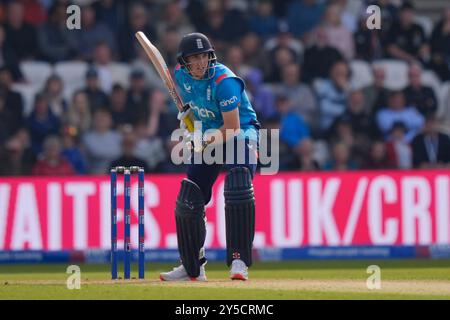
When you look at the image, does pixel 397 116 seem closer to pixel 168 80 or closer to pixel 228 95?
pixel 168 80

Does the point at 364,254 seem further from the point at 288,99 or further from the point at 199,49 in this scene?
the point at 199,49

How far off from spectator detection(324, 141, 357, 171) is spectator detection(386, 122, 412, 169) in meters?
0.56

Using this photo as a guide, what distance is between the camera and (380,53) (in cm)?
1817

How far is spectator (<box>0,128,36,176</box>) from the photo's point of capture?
1598 centimetres

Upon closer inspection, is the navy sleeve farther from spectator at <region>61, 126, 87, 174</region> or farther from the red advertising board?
spectator at <region>61, 126, 87, 174</region>

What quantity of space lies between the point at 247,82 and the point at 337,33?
1.87m

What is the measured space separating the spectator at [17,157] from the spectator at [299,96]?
3.67m

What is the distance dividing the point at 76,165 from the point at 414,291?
757 cm

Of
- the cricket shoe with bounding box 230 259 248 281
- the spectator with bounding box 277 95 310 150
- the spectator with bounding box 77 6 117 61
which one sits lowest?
the cricket shoe with bounding box 230 259 248 281

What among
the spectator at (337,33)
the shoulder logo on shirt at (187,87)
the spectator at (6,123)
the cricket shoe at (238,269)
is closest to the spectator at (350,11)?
the spectator at (337,33)

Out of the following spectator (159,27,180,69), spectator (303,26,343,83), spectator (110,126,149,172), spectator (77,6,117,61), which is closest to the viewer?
spectator (110,126,149,172)

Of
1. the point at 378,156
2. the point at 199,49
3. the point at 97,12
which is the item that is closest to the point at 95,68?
the point at 97,12

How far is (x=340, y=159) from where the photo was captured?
16.3 m

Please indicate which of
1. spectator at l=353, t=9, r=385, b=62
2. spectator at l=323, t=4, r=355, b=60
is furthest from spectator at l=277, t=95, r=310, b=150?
spectator at l=353, t=9, r=385, b=62
